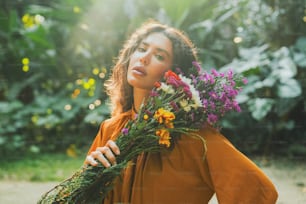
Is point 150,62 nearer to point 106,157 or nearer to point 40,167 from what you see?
point 106,157

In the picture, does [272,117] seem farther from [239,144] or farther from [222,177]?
[222,177]

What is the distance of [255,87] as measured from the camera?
10.7 feet

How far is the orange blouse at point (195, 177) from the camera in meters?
1.15

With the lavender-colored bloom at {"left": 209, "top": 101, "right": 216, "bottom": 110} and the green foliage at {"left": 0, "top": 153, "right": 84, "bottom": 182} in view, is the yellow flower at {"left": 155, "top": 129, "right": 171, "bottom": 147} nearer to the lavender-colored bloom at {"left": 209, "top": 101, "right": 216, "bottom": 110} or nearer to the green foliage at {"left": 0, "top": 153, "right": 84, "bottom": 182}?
the lavender-colored bloom at {"left": 209, "top": 101, "right": 216, "bottom": 110}

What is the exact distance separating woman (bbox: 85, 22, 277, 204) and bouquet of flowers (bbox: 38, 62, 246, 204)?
0.10 feet

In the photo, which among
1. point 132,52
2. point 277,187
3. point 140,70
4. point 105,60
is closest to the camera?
point 140,70

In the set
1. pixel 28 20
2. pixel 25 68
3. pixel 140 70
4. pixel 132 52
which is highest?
pixel 28 20

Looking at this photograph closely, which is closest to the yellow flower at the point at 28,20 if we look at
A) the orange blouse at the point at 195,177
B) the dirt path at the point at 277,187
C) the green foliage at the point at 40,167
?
the green foliage at the point at 40,167

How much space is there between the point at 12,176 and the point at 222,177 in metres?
2.15

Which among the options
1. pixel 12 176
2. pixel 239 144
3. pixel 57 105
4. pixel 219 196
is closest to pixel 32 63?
pixel 57 105

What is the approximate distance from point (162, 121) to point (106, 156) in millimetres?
163

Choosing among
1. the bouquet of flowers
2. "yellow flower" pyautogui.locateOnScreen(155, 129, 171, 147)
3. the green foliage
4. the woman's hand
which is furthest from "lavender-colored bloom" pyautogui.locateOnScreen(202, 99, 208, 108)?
the green foliage

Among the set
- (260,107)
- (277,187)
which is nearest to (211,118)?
(277,187)

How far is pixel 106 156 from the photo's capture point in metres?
1.19
